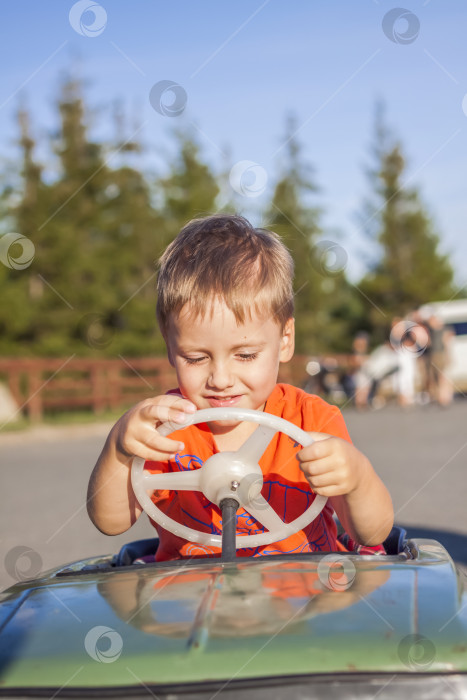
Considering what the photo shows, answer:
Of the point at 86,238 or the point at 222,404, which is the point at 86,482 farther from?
the point at 86,238

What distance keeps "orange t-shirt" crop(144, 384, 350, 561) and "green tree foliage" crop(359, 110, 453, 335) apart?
121 ft

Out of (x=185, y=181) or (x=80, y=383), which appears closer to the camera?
(x=80, y=383)

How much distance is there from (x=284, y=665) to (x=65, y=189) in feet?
76.6

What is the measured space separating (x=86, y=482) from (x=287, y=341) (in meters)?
5.12

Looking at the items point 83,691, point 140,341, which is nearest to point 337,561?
point 83,691

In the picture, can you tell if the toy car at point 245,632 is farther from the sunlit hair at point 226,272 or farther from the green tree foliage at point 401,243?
the green tree foliage at point 401,243

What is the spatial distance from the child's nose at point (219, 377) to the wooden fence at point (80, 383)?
12632 mm

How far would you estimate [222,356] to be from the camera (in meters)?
1.97

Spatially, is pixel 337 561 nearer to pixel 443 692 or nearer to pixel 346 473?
pixel 346 473

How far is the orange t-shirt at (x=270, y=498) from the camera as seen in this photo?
203 cm

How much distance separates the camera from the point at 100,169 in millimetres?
23719

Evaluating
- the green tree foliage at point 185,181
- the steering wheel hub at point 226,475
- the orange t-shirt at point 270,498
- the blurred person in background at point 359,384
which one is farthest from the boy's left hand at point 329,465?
the green tree foliage at point 185,181

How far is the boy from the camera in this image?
190 centimetres

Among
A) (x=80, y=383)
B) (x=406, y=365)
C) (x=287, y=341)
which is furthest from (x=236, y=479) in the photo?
(x=80, y=383)
